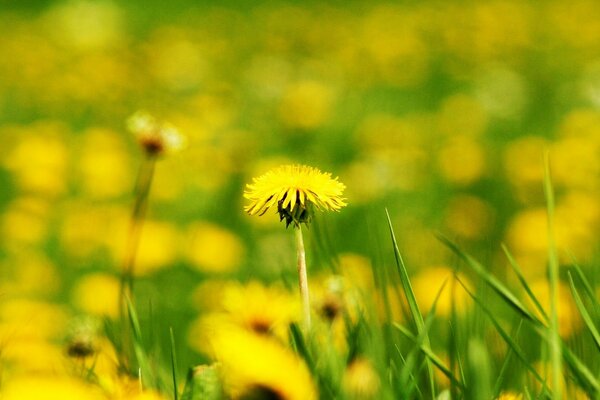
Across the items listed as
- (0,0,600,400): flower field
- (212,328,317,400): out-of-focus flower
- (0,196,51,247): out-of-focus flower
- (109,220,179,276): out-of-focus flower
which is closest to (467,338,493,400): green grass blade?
(0,0,600,400): flower field

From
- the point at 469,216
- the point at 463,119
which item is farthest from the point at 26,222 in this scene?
the point at 463,119

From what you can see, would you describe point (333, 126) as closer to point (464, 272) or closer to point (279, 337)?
point (464, 272)

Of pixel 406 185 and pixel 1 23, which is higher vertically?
pixel 1 23

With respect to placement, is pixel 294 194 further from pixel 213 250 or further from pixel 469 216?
pixel 469 216

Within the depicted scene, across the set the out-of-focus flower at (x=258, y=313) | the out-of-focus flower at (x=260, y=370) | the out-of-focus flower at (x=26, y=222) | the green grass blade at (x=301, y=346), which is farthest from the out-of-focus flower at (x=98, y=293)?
the out-of-focus flower at (x=260, y=370)

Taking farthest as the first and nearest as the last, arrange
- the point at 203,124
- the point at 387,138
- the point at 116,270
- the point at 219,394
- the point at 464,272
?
the point at 203,124 < the point at 387,138 < the point at 116,270 < the point at 464,272 < the point at 219,394

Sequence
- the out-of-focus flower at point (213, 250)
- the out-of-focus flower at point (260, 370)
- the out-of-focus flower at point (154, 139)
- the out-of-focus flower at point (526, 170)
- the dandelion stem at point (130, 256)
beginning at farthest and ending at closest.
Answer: the out-of-focus flower at point (526, 170)
the out-of-focus flower at point (213, 250)
the out-of-focus flower at point (154, 139)
the dandelion stem at point (130, 256)
the out-of-focus flower at point (260, 370)

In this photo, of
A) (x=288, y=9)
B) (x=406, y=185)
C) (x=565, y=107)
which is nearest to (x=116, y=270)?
(x=406, y=185)

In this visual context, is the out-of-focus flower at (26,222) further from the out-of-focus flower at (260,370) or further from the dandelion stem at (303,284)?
the out-of-focus flower at (260,370)
